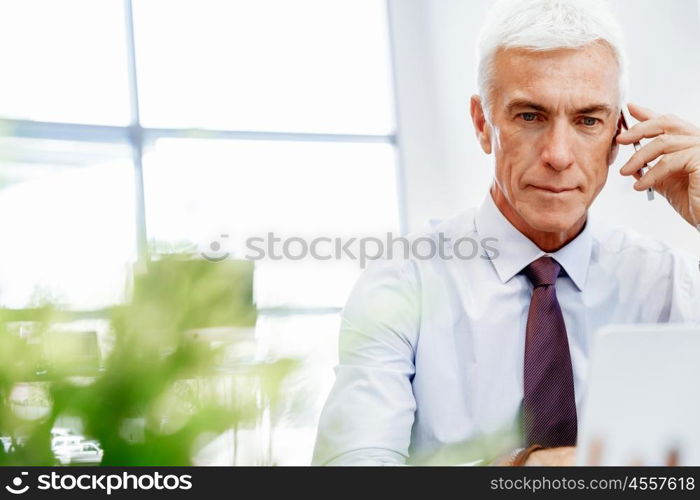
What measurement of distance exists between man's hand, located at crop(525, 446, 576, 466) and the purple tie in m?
0.37

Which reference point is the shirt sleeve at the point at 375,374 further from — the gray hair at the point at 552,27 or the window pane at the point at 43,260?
the window pane at the point at 43,260

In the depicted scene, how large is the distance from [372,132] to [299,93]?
521mm

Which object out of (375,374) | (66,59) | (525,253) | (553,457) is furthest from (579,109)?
(66,59)

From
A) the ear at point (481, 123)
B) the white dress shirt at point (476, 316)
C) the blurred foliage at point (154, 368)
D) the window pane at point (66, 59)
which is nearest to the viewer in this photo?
the blurred foliage at point (154, 368)

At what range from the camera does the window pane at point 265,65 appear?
4520mm

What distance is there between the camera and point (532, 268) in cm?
144

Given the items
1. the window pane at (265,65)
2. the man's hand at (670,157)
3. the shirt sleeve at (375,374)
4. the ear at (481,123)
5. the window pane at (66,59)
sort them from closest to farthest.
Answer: the shirt sleeve at (375,374), the man's hand at (670,157), the ear at (481,123), the window pane at (66,59), the window pane at (265,65)

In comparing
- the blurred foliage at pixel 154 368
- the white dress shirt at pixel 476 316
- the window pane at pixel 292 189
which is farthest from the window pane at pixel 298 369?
the window pane at pixel 292 189

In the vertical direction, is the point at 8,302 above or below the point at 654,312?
above

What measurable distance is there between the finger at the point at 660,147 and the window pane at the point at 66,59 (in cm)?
336
